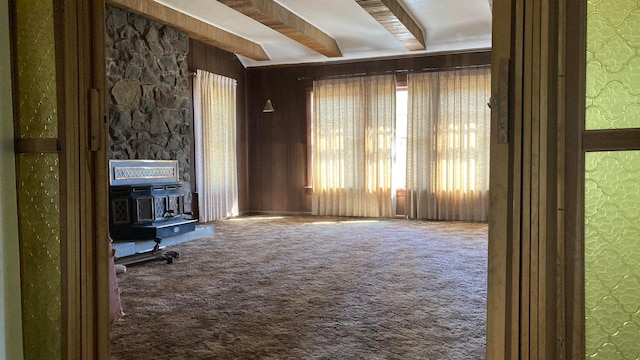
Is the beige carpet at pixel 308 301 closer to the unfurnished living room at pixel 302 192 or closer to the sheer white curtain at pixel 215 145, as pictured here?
the unfurnished living room at pixel 302 192

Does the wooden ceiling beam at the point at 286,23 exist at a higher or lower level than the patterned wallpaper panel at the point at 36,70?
higher

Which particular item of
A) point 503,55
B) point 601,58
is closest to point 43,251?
point 503,55

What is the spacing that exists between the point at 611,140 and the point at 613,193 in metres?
0.11

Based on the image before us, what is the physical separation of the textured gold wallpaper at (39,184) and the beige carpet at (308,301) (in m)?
0.77

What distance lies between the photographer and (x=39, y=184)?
1400mm

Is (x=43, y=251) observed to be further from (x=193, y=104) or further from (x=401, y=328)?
(x=193, y=104)

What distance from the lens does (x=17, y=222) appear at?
142 centimetres

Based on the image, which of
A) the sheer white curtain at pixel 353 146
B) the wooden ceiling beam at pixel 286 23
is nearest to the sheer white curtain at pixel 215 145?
the sheer white curtain at pixel 353 146

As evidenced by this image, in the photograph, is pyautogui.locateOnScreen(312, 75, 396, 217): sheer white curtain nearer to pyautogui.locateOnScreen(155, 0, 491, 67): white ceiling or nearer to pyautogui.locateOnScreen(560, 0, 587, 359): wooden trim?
pyautogui.locateOnScreen(155, 0, 491, 67): white ceiling

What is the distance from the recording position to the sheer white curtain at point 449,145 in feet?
22.5

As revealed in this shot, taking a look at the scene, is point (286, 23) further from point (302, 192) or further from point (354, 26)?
point (302, 192)

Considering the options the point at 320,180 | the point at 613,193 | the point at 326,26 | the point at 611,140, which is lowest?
the point at 320,180

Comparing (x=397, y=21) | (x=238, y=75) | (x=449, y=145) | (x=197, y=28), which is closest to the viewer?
(x=397, y=21)

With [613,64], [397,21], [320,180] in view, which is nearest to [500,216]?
[613,64]
